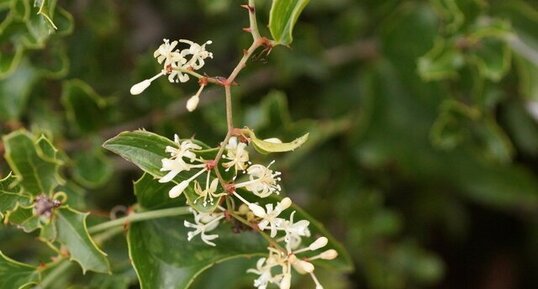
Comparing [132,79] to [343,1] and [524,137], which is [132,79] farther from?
[524,137]

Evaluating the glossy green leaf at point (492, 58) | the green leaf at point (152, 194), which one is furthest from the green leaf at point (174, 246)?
the glossy green leaf at point (492, 58)

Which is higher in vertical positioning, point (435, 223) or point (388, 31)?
point (388, 31)

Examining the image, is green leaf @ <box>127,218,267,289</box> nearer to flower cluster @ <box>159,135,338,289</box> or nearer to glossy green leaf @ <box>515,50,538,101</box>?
flower cluster @ <box>159,135,338,289</box>

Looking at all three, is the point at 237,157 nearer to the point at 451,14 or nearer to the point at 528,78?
the point at 451,14

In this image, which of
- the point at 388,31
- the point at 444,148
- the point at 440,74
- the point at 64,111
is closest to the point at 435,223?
the point at 444,148

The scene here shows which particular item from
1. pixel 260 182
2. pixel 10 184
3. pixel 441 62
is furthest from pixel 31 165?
pixel 441 62

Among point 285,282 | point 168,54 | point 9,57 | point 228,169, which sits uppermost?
point 9,57

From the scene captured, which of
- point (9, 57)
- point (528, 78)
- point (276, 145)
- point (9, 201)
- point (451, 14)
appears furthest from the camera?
point (528, 78)
